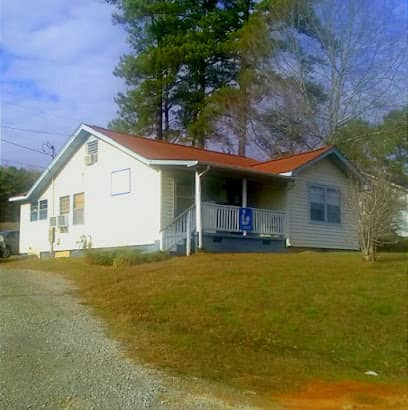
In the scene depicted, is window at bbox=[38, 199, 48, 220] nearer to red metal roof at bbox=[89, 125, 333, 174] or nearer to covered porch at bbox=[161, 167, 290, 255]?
Answer: red metal roof at bbox=[89, 125, 333, 174]

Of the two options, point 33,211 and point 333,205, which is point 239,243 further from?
point 33,211

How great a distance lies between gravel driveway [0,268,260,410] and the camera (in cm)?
591

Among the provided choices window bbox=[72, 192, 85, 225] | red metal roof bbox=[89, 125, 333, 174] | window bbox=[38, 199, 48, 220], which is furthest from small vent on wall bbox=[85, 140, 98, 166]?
window bbox=[38, 199, 48, 220]

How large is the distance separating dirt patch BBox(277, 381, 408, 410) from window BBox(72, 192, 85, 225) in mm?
15085

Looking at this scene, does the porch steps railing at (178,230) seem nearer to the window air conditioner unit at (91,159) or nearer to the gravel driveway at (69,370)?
the window air conditioner unit at (91,159)

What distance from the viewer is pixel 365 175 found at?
70.1 feet

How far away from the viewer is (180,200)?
61.4ft

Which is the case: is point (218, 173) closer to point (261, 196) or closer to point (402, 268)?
point (261, 196)

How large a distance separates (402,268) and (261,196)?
707 cm

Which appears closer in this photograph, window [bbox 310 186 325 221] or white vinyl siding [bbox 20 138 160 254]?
white vinyl siding [bbox 20 138 160 254]

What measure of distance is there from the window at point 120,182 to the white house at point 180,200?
3cm

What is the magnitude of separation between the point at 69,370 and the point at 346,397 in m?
3.28

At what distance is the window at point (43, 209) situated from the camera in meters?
24.0

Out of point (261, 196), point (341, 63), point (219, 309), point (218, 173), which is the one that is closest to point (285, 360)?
point (219, 309)
